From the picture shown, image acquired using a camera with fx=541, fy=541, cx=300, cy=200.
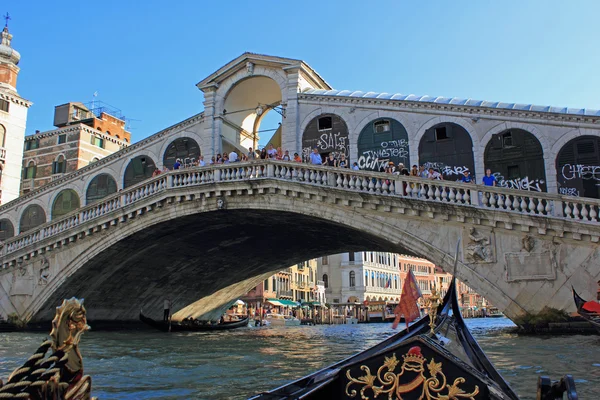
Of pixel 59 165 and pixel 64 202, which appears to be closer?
pixel 64 202

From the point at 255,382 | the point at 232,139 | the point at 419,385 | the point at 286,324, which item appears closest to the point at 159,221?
the point at 232,139

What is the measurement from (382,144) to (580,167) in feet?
18.0

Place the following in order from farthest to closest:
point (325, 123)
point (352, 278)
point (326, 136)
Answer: point (352, 278)
point (325, 123)
point (326, 136)

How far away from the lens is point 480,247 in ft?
39.6

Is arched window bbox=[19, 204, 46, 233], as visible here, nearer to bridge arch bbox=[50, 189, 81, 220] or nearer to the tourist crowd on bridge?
bridge arch bbox=[50, 189, 81, 220]

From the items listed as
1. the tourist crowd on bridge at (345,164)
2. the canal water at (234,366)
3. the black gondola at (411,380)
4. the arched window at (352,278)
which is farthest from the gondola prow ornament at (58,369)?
the arched window at (352,278)

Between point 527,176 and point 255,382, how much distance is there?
36.2 ft

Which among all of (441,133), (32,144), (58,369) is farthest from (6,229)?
(58,369)

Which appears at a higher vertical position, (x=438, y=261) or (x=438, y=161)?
(x=438, y=161)

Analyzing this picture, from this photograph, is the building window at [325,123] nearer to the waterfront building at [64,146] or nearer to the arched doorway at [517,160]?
the arched doorway at [517,160]

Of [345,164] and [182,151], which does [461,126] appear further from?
[182,151]

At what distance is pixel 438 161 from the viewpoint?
627 inches

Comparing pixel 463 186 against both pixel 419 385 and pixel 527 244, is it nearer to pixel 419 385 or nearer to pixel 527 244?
pixel 527 244

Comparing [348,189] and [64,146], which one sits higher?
[64,146]
